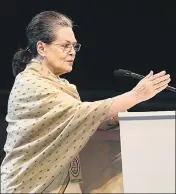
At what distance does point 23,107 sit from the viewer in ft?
4.31

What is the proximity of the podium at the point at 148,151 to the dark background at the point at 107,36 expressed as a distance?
4.01 ft

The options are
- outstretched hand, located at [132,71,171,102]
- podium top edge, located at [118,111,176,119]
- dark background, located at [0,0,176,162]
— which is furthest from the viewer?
dark background, located at [0,0,176,162]

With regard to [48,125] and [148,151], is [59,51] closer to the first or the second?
[48,125]

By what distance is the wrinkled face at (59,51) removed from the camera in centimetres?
143

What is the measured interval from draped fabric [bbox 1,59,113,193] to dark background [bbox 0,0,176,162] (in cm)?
98

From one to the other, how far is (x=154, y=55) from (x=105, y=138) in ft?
3.57

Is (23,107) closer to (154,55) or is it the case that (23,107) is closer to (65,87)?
(65,87)

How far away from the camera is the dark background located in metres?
2.36

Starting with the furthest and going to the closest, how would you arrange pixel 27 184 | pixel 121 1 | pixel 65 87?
pixel 121 1 → pixel 65 87 → pixel 27 184

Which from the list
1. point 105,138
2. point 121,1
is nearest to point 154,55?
point 121,1

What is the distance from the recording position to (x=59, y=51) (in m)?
1.43

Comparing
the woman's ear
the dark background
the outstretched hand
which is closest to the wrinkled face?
the woman's ear

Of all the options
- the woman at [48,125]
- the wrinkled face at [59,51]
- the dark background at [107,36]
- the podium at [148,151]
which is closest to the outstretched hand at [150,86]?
the woman at [48,125]

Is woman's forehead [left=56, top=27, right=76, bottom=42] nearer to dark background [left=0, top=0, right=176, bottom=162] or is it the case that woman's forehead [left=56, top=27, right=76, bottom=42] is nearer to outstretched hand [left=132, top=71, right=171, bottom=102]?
outstretched hand [left=132, top=71, right=171, bottom=102]
